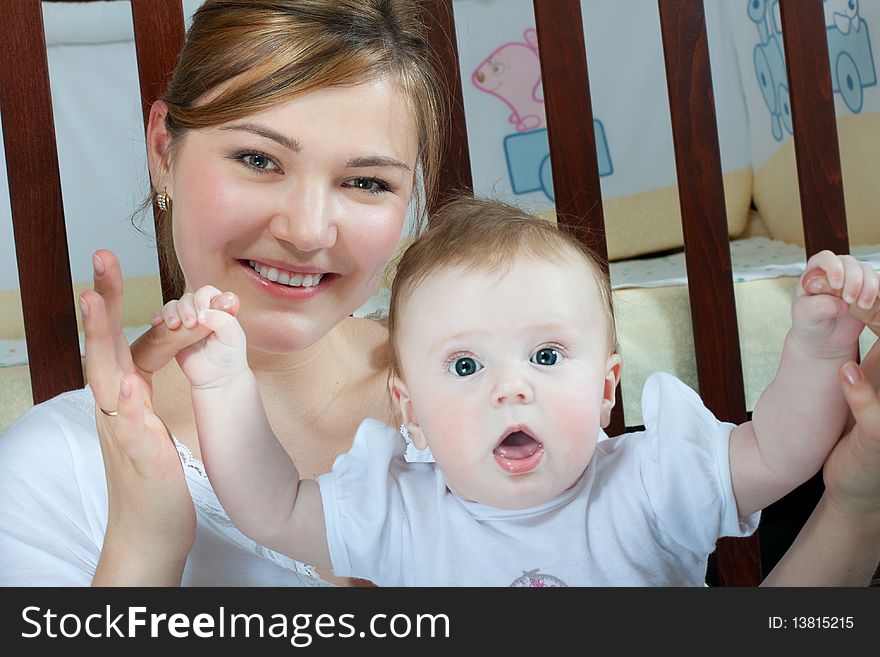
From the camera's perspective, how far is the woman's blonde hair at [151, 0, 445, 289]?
0.90 m

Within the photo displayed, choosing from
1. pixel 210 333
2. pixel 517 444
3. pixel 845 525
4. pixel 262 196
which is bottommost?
pixel 845 525

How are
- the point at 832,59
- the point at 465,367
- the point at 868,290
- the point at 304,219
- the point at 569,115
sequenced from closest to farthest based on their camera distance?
the point at 868,290 < the point at 465,367 < the point at 304,219 < the point at 569,115 < the point at 832,59

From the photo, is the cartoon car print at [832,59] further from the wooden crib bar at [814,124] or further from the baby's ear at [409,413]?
the baby's ear at [409,413]

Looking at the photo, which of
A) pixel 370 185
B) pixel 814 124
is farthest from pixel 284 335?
pixel 814 124

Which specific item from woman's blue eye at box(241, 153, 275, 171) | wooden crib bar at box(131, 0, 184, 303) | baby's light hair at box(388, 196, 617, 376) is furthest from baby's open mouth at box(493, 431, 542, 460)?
wooden crib bar at box(131, 0, 184, 303)

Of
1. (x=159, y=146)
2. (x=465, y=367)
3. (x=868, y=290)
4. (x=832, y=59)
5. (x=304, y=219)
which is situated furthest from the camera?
(x=832, y=59)

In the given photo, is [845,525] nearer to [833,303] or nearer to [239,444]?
[833,303]

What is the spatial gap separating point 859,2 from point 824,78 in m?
0.56

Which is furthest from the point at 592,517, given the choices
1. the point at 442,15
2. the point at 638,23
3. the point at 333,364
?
the point at 638,23

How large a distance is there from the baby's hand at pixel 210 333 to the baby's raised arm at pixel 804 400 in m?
0.40

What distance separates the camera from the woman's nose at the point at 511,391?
741 millimetres

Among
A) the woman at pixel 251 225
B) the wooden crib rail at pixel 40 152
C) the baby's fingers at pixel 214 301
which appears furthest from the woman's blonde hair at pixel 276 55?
the baby's fingers at pixel 214 301

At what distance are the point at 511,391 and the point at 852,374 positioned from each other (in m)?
0.25

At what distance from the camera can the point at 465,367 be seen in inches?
30.7
